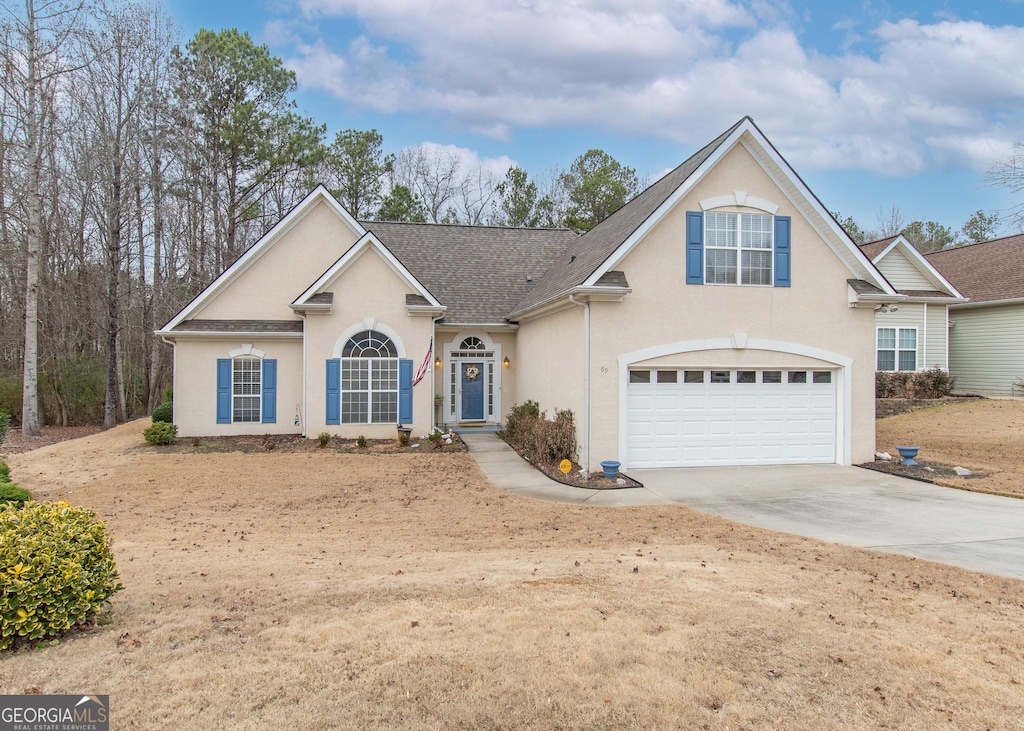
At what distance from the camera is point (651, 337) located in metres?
13.2

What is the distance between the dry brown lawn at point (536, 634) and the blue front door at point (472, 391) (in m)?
10.5

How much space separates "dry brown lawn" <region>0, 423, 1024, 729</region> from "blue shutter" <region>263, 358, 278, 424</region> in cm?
861

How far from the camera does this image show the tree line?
20844 mm

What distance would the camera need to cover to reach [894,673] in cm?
423

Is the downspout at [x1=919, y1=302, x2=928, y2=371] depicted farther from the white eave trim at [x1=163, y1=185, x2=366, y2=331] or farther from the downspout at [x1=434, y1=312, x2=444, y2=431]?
the white eave trim at [x1=163, y1=185, x2=366, y2=331]

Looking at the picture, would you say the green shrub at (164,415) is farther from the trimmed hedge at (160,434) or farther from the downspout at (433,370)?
the downspout at (433,370)

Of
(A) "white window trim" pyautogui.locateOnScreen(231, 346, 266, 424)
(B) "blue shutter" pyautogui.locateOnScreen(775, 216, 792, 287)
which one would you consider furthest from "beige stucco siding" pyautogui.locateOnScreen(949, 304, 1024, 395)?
(A) "white window trim" pyautogui.locateOnScreen(231, 346, 266, 424)

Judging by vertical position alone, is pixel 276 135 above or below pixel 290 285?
above

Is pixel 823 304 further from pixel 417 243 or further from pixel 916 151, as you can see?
pixel 916 151

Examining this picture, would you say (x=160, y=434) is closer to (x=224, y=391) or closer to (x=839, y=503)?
(x=224, y=391)

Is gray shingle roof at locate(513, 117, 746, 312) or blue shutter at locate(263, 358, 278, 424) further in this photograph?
blue shutter at locate(263, 358, 278, 424)

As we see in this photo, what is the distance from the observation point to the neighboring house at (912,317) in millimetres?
22234

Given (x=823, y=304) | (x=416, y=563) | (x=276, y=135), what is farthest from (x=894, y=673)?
(x=276, y=135)

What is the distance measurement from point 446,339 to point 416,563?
1253 cm
